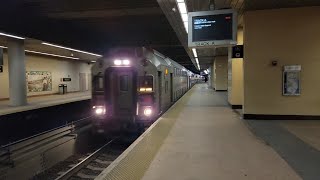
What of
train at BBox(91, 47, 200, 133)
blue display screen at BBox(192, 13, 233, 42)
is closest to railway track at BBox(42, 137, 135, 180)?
train at BBox(91, 47, 200, 133)

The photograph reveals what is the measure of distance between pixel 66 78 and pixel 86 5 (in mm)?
19297

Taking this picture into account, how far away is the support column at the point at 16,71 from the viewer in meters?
15.4

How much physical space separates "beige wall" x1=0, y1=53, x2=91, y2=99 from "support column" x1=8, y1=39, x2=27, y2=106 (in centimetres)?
464

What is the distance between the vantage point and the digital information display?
28.8 feet

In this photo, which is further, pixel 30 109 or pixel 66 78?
pixel 66 78

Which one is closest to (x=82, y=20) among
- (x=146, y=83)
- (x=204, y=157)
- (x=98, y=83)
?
(x=98, y=83)

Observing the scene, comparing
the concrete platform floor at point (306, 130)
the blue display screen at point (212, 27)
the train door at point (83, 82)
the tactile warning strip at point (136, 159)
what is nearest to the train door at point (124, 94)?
the tactile warning strip at point (136, 159)

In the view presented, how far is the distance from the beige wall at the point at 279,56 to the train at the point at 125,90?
2.97m

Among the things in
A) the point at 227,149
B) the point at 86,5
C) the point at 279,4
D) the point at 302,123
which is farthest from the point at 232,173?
the point at 86,5

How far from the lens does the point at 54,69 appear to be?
2561 centimetres

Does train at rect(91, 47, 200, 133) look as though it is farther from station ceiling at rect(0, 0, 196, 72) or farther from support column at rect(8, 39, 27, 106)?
support column at rect(8, 39, 27, 106)

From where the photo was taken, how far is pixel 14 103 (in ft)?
51.0

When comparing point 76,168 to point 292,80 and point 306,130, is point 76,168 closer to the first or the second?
point 306,130

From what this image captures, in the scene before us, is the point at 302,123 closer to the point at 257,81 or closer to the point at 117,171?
the point at 257,81
